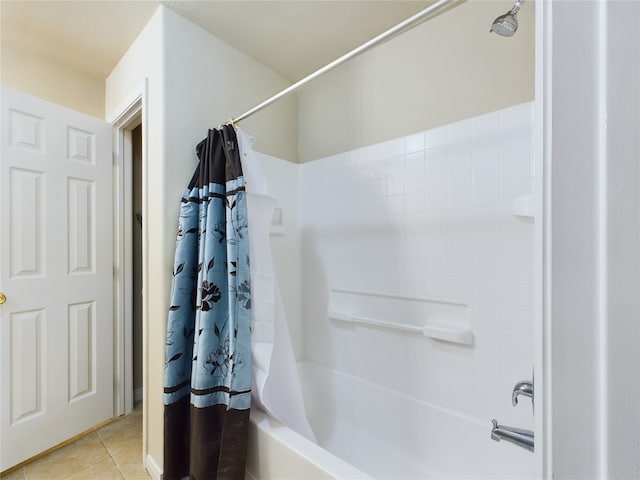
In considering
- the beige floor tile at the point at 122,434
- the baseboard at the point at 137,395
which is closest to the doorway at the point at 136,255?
the baseboard at the point at 137,395

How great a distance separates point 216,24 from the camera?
1.54 m

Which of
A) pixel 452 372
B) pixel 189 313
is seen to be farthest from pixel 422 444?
pixel 189 313

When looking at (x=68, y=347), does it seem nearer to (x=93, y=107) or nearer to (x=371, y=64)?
(x=93, y=107)

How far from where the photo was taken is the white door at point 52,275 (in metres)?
1.45

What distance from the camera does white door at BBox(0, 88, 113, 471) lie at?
56.9 inches

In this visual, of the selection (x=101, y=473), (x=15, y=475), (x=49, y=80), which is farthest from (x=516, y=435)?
(x=49, y=80)

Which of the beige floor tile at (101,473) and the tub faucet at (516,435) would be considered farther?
the beige floor tile at (101,473)

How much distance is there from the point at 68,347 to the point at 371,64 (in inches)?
97.6

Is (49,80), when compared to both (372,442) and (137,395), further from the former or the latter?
(372,442)

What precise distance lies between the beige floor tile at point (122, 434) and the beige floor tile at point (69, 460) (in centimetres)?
4

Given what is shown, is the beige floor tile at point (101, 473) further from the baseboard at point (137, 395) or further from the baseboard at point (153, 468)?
the baseboard at point (137, 395)

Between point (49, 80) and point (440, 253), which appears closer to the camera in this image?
point (440, 253)

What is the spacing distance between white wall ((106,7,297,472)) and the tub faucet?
53.8 inches

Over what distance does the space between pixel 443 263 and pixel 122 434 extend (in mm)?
2133
